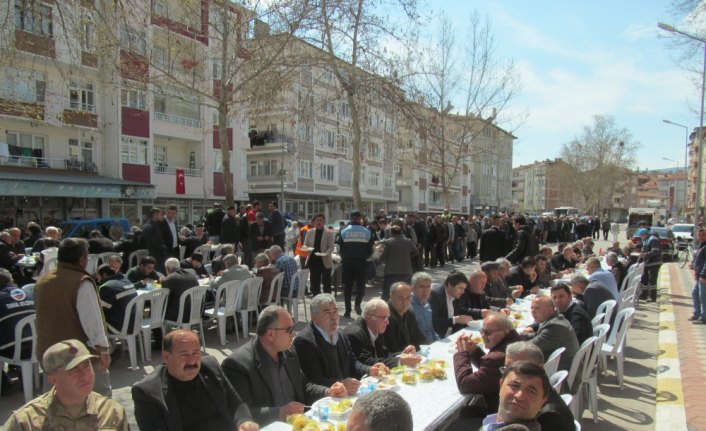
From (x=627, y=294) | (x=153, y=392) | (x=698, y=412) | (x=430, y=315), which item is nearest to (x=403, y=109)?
(x=627, y=294)

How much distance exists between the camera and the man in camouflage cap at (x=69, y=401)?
2461 millimetres

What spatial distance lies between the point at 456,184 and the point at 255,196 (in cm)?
3381

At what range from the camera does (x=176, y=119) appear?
28.8 meters

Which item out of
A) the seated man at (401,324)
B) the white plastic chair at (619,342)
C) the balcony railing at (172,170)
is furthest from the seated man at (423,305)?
the balcony railing at (172,170)

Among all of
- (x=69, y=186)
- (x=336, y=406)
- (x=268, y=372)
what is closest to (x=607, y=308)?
(x=336, y=406)

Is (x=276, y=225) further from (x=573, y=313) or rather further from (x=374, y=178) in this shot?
(x=374, y=178)

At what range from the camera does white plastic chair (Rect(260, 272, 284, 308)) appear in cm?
784

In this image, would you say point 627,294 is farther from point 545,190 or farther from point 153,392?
point 545,190

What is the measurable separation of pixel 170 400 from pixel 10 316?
3.22 metres

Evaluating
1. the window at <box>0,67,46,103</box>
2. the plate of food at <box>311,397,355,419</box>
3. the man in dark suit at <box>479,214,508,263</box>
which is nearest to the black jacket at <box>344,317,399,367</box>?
the plate of food at <box>311,397,355,419</box>

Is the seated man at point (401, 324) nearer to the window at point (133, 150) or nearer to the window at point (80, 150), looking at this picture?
the window at point (80, 150)

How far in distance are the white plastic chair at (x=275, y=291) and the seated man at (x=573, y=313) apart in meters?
4.45

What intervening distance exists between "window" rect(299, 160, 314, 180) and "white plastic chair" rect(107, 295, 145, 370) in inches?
1280

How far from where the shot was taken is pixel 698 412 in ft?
15.9
